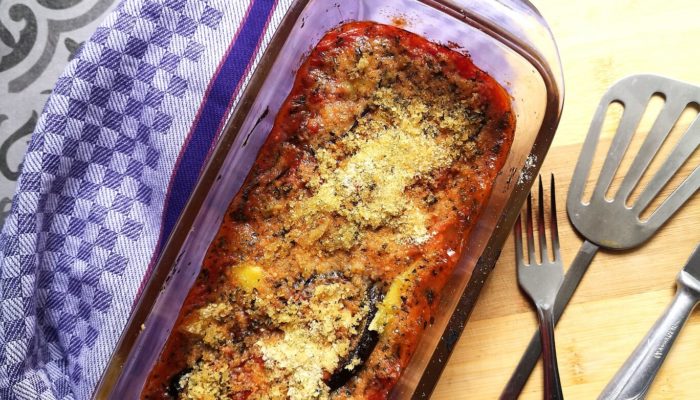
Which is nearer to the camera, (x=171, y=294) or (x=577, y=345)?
(x=171, y=294)

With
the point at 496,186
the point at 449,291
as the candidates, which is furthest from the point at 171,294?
the point at 496,186

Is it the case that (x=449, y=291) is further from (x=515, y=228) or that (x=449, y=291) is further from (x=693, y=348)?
(x=693, y=348)

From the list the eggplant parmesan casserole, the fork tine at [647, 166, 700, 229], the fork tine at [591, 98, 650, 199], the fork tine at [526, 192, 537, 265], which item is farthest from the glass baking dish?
the fork tine at [647, 166, 700, 229]

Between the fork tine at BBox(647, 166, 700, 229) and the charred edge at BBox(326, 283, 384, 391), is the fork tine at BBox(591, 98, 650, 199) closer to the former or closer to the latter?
the fork tine at BBox(647, 166, 700, 229)

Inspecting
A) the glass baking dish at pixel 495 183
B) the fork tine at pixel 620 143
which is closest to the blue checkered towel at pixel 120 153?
the glass baking dish at pixel 495 183

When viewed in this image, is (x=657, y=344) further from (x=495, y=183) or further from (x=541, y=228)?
(x=495, y=183)

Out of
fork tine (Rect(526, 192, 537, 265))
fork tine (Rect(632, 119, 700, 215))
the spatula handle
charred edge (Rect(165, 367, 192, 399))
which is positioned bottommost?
the spatula handle

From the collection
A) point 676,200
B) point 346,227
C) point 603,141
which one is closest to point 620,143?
point 603,141

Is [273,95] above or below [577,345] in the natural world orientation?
above
